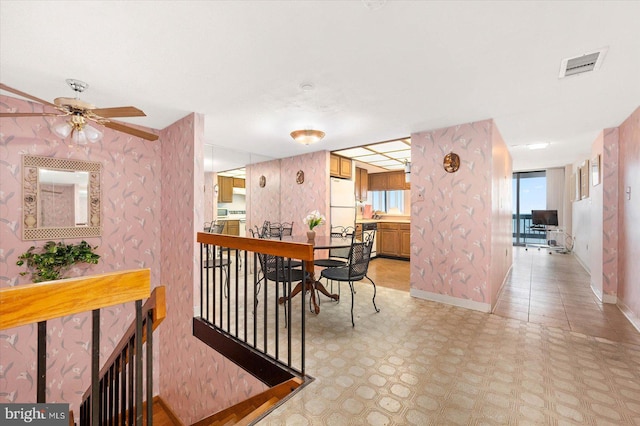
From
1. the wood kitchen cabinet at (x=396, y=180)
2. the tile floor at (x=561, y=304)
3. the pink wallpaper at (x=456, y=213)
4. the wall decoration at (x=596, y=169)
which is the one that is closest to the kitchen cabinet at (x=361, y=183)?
the wood kitchen cabinet at (x=396, y=180)

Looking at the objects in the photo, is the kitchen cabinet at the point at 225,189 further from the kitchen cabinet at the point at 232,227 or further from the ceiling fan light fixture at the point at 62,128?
the ceiling fan light fixture at the point at 62,128

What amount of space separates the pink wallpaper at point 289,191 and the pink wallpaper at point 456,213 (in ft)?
5.78

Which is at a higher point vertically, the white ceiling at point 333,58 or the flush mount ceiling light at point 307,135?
the white ceiling at point 333,58

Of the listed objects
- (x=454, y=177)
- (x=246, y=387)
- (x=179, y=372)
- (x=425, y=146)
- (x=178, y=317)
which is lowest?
(x=179, y=372)

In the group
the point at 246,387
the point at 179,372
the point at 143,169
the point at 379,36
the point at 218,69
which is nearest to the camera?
the point at 379,36

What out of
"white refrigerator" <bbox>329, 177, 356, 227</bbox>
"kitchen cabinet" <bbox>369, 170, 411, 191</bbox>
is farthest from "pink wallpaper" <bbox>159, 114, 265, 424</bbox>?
"kitchen cabinet" <bbox>369, 170, 411, 191</bbox>

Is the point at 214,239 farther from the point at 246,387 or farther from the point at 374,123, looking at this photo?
the point at 374,123

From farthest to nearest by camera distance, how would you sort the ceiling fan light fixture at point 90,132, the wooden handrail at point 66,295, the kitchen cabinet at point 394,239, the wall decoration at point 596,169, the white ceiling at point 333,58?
1. the kitchen cabinet at point 394,239
2. the wall decoration at point 596,169
3. the ceiling fan light fixture at point 90,132
4. the white ceiling at point 333,58
5. the wooden handrail at point 66,295

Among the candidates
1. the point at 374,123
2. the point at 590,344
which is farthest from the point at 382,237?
the point at 590,344

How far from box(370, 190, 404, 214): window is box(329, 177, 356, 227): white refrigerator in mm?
1982

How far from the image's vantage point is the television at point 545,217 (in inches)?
285

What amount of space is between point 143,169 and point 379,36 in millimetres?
3440

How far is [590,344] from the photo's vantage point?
245 cm

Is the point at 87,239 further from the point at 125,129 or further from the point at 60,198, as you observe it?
the point at 125,129
